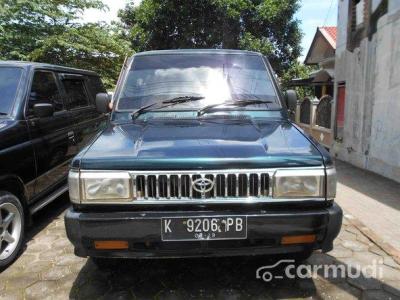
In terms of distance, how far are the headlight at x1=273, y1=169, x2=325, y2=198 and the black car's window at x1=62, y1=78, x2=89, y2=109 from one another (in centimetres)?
363

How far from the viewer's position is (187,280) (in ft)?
11.1

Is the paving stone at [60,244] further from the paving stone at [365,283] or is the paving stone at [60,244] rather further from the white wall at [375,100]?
the white wall at [375,100]

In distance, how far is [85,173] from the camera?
2701 mm

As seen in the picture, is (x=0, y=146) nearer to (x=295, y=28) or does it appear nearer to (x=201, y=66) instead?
(x=201, y=66)

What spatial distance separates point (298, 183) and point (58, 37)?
35.3ft

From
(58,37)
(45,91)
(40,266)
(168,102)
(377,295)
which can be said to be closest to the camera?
(377,295)

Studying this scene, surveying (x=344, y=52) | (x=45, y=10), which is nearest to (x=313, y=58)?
(x=344, y=52)

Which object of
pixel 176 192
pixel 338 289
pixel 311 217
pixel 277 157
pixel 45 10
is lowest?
pixel 338 289

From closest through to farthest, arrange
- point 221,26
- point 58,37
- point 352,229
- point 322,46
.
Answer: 1. point 352,229
2. point 58,37
3. point 221,26
4. point 322,46

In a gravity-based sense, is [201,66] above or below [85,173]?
above

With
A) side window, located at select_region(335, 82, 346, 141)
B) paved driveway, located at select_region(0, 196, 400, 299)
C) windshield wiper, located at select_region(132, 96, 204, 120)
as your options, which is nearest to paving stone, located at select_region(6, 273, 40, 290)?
paved driveway, located at select_region(0, 196, 400, 299)

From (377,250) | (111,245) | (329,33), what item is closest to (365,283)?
(377,250)

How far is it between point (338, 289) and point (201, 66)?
7.85 feet

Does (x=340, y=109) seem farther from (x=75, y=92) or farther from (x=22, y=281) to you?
(x=22, y=281)
